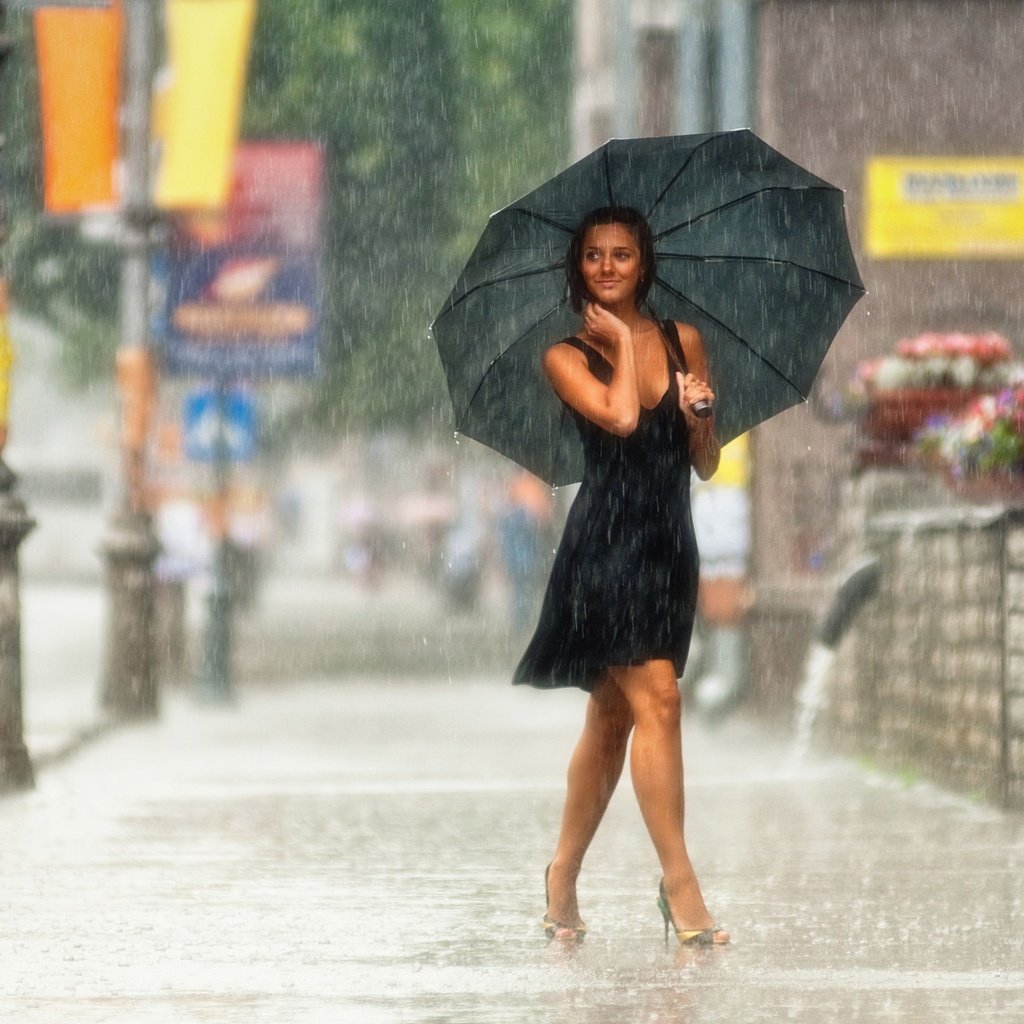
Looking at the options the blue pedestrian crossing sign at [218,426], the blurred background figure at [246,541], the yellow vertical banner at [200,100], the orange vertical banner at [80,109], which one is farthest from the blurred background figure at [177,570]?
the blurred background figure at [246,541]

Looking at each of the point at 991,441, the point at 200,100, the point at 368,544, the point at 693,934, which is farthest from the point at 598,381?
the point at 368,544

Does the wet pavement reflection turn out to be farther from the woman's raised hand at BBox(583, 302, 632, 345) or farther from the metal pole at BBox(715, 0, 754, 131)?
the metal pole at BBox(715, 0, 754, 131)

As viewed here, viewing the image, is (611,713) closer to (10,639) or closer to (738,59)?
(10,639)

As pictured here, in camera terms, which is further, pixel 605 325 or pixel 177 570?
pixel 177 570

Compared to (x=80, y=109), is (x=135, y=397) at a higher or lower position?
lower

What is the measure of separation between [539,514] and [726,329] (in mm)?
27670

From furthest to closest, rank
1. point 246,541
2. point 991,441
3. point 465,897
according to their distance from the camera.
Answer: point 246,541, point 991,441, point 465,897

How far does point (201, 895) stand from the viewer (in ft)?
27.1

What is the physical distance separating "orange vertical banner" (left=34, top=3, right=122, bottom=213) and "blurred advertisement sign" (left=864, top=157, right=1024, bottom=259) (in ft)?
16.8

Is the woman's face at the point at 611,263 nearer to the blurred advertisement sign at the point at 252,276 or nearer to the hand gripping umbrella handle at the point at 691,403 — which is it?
the hand gripping umbrella handle at the point at 691,403

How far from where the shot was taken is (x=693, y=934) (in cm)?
682

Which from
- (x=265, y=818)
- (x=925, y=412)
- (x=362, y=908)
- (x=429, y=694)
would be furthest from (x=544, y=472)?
(x=429, y=694)

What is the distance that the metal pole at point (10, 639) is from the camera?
38.9 ft

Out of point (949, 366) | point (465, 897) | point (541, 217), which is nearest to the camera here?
point (541, 217)
